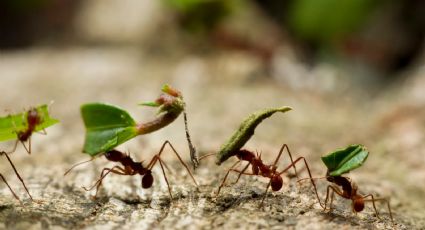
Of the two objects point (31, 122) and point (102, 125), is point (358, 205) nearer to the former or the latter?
point (102, 125)

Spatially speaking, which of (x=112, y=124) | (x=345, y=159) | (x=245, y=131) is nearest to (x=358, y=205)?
(x=345, y=159)

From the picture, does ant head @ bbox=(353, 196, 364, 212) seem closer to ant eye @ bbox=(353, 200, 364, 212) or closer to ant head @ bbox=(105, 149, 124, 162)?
ant eye @ bbox=(353, 200, 364, 212)

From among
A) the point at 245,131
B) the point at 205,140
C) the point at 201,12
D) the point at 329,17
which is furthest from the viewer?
the point at 329,17

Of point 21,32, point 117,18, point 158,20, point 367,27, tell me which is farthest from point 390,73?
point 21,32

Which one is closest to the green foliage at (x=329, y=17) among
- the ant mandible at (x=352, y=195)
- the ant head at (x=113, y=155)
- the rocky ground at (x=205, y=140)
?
the rocky ground at (x=205, y=140)

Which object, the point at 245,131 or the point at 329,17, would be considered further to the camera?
the point at 329,17

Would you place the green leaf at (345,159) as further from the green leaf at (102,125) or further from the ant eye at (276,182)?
the green leaf at (102,125)

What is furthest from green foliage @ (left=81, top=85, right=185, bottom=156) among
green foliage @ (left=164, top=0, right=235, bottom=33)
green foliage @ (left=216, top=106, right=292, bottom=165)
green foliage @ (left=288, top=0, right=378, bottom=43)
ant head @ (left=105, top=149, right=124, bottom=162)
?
green foliage @ (left=288, top=0, right=378, bottom=43)
